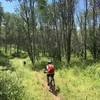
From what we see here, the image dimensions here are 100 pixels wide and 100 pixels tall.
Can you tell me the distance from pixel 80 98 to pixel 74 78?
5.18 metres

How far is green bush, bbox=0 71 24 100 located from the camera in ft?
38.2

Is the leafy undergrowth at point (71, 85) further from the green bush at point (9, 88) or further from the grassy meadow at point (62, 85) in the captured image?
the green bush at point (9, 88)

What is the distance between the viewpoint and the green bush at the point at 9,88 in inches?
458

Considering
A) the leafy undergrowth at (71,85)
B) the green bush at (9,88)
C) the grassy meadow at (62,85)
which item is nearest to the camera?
the green bush at (9,88)

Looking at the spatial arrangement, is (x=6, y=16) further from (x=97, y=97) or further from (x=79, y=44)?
(x=97, y=97)

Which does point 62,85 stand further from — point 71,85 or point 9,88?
point 9,88

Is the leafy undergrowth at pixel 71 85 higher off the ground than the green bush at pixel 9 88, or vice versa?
the green bush at pixel 9 88

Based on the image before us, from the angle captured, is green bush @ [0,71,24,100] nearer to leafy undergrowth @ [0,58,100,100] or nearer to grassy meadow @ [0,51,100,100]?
grassy meadow @ [0,51,100,100]

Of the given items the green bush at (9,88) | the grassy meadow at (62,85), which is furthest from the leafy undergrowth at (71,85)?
the green bush at (9,88)

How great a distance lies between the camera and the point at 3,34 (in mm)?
91562

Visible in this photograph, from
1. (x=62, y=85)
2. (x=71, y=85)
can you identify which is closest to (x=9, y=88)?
(x=62, y=85)

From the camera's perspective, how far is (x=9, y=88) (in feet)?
40.0

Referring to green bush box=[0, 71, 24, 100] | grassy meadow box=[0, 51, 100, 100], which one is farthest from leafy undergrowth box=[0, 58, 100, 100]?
green bush box=[0, 71, 24, 100]

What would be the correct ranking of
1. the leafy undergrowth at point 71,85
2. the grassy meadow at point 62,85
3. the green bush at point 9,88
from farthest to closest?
the leafy undergrowth at point 71,85 → the grassy meadow at point 62,85 → the green bush at point 9,88
